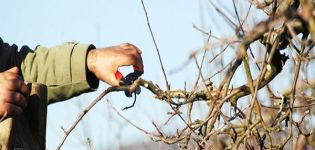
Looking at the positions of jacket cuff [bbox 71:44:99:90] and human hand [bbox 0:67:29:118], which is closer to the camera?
human hand [bbox 0:67:29:118]

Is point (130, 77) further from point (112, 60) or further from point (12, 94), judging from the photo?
A: point (12, 94)

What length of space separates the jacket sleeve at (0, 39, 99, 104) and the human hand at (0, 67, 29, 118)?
69 centimetres

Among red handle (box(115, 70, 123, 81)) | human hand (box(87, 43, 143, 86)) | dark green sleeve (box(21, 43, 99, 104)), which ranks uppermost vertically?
human hand (box(87, 43, 143, 86))

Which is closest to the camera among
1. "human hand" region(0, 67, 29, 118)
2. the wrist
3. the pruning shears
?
"human hand" region(0, 67, 29, 118)

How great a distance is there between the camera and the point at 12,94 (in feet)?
5.40

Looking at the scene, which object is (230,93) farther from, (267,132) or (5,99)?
(5,99)

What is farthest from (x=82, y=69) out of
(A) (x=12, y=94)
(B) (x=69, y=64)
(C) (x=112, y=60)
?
(A) (x=12, y=94)

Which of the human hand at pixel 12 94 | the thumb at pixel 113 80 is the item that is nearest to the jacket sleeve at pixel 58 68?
the thumb at pixel 113 80

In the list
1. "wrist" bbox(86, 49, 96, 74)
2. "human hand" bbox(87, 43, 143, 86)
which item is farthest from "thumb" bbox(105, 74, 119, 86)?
"wrist" bbox(86, 49, 96, 74)

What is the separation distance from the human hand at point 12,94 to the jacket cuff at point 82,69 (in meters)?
0.68

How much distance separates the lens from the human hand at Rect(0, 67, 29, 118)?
5.35 ft

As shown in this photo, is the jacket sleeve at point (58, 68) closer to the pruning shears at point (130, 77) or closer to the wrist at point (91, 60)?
the wrist at point (91, 60)

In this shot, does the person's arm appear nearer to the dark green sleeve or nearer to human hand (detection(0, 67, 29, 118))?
the dark green sleeve

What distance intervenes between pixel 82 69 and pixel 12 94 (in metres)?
0.76
